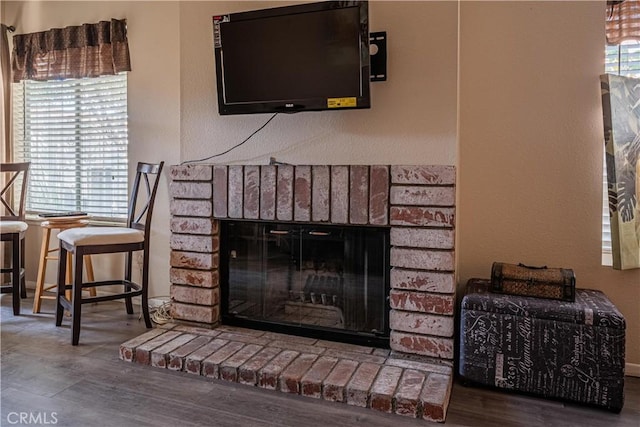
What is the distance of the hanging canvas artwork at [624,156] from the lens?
7.19ft

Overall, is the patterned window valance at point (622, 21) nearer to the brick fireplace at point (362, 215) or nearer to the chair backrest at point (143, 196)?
the brick fireplace at point (362, 215)

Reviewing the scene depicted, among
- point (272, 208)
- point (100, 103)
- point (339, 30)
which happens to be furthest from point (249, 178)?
point (100, 103)

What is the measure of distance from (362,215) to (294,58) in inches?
34.2

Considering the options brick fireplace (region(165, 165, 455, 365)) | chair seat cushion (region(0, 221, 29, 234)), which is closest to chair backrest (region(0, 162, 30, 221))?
chair seat cushion (region(0, 221, 29, 234))

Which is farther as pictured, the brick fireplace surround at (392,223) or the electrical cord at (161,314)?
the electrical cord at (161,314)

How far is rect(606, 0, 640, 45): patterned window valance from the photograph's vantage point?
7.24ft

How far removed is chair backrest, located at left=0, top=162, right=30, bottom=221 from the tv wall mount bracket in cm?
273

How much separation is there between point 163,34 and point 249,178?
1.41m

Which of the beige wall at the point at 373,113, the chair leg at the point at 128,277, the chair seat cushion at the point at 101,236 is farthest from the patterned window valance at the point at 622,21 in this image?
the chair leg at the point at 128,277

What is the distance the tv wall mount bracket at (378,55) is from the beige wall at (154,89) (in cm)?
150

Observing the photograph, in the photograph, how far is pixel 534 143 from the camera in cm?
235

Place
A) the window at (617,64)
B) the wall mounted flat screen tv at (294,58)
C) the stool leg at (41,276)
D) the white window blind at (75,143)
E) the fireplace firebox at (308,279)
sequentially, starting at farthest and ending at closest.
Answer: the white window blind at (75,143), the stool leg at (41,276), the fireplace firebox at (308,279), the window at (617,64), the wall mounted flat screen tv at (294,58)

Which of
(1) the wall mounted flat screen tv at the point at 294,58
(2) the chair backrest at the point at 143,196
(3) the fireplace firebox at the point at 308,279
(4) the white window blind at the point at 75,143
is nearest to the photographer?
(1) the wall mounted flat screen tv at the point at 294,58

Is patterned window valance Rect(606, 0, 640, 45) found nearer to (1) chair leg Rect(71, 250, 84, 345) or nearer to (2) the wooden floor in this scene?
(2) the wooden floor
